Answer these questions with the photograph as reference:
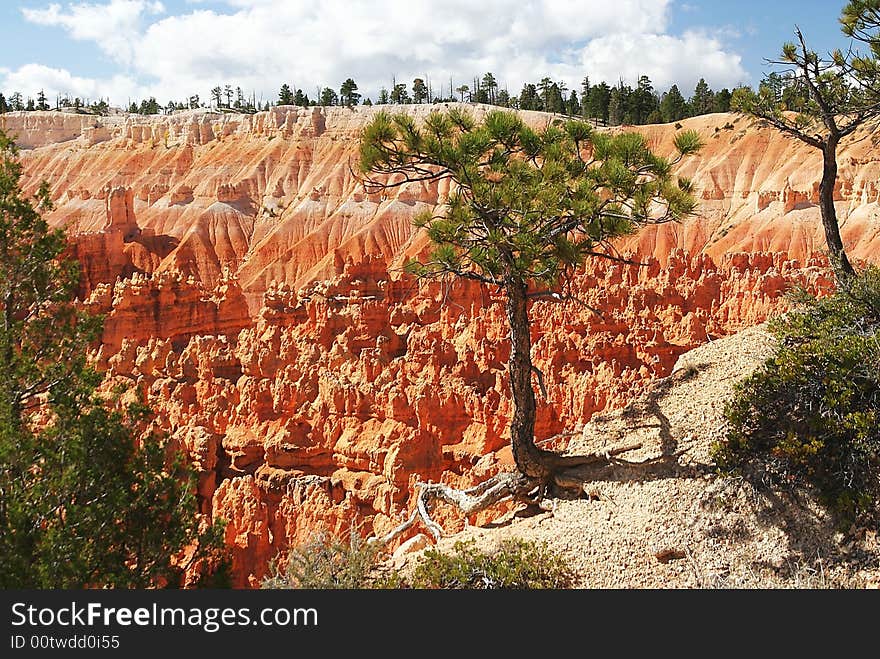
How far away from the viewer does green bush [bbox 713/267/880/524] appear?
245 inches

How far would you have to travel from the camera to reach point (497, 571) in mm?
6035

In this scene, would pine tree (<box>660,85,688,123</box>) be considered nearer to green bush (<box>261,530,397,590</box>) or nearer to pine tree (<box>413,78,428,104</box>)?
pine tree (<box>413,78,428,104</box>)

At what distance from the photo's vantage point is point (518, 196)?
7535mm

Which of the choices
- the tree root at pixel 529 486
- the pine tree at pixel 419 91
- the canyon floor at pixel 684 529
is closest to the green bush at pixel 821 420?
the canyon floor at pixel 684 529

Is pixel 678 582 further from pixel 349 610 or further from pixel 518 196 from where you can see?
pixel 518 196

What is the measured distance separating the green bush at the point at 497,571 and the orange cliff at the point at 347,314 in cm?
321

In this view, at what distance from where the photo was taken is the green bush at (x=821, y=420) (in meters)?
6.21

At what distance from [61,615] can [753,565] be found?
595 centimetres

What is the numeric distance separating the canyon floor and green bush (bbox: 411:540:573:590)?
29 centimetres

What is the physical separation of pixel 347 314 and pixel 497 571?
20066 millimetres

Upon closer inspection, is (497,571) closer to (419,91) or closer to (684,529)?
(684,529)

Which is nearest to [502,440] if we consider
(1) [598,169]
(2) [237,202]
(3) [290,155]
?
(1) [598,169]

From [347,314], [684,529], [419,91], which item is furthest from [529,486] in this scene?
[419,91]

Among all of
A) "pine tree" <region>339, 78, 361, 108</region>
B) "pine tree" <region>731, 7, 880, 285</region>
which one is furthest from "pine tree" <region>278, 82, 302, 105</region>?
"pine tree" <region>731, 7, 880, 285</region>
